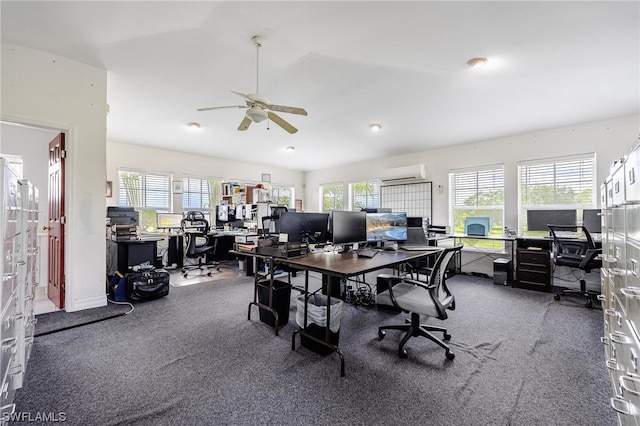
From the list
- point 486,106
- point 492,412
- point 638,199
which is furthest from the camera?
point 486,106

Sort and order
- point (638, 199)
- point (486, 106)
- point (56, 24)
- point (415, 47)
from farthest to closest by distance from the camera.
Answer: point (486, 106) → point (415, 47) → point (56, 24) → point (638, 199)

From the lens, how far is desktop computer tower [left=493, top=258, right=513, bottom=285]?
4.41m

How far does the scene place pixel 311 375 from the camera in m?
1.88

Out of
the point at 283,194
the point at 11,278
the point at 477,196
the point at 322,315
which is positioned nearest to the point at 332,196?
the point at 283,194

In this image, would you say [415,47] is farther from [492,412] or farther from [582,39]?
[492,412]

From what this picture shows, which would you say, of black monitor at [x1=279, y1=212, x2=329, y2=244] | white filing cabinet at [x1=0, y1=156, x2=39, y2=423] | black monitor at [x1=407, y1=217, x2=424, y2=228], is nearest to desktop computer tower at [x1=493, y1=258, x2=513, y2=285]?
black monitor at [x1=407, y1=217, x2=424, y2=228]

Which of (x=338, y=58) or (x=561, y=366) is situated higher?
(x=338, y=58)

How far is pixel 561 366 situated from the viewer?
203cm

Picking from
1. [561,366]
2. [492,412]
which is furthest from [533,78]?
[492,412]

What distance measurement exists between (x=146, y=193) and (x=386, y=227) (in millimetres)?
5362

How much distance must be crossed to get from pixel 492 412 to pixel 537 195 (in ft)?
14.8

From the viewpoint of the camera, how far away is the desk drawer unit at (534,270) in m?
4.07

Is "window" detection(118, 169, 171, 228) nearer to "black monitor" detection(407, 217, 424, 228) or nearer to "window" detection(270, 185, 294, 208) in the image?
"window" detection(270, 185, 294, 208)

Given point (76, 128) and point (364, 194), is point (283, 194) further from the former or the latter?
point (76, 128)
